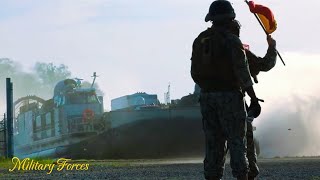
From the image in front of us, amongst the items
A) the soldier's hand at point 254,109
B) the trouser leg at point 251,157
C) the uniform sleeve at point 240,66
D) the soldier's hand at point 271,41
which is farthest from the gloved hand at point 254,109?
the soldier's hand at point 271,41

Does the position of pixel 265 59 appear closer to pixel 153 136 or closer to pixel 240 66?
pixel 240 66

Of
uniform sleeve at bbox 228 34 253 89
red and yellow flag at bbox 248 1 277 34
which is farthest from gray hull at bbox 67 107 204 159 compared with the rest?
uniform sleeve at bbox 228 34 253 89

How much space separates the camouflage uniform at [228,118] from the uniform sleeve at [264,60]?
699 millimetres

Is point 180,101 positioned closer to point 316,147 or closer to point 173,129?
point 173,129

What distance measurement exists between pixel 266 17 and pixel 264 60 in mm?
407

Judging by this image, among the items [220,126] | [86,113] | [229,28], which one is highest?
[86,113]

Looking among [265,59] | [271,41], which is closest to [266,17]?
[271,41]

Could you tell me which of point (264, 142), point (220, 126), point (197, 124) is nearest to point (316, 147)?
point (264, 142)

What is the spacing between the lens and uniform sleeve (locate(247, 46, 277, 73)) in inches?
274

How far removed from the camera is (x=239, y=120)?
6.32m

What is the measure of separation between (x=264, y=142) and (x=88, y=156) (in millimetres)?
10015

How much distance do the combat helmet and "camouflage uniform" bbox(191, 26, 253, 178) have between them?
0.48 feet

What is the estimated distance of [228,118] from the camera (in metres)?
6.33

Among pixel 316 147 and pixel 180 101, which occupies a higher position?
pixel 180 101
